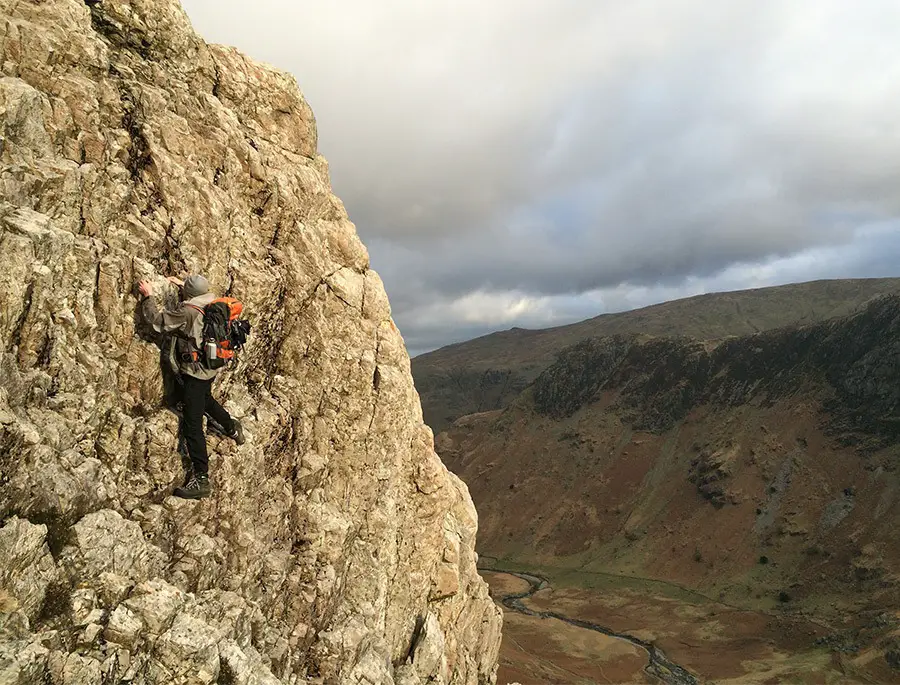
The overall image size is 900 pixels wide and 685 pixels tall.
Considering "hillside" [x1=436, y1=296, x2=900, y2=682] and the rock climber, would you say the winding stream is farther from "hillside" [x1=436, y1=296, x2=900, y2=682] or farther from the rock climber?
→ the rock climber

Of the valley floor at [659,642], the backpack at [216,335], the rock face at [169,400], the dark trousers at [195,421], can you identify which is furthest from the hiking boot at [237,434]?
the valley floor at [659,642]

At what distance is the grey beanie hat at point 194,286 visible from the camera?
11.5m

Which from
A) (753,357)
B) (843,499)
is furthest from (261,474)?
(753,357)

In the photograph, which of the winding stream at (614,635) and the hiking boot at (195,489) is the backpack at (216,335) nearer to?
the hiking boot at (195,489)

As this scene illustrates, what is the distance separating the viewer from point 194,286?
11.5 meters

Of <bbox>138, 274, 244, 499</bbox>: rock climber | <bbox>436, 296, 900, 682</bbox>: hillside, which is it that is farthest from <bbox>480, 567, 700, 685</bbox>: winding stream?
<bbox>138, 274, 244, 499</bbox>: rock climber

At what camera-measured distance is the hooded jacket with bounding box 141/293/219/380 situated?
438 inches

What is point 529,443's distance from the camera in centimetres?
15738

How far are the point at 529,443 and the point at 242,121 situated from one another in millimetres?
148908

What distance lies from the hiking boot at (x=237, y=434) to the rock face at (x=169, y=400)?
0.20 metres

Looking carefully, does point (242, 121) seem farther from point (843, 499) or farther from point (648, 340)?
point (648, 340)

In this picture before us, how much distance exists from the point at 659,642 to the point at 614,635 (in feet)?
22.1

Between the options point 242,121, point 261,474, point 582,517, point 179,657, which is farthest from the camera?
point 582,517

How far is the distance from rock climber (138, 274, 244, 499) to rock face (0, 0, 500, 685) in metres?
0.37
